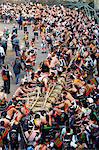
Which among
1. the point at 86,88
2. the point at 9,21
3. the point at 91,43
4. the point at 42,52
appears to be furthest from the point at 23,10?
the point at 86,88

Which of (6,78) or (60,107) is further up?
(6,78)

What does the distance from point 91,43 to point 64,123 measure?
1422cm

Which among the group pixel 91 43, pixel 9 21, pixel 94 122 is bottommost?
pixel 94 122

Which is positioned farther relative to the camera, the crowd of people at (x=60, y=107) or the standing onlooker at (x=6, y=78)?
the standing onlooker at (x=6, y=78)

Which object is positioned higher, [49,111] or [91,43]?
[91,43]

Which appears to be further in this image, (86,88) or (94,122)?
(86,88)

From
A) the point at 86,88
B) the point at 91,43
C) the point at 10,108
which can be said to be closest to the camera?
the point at 10,108

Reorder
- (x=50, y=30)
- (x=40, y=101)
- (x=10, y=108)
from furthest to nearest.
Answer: (x=50, y=30) < (x=40, y=101) < (x=10, y=108)

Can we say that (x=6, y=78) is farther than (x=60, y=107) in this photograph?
Yes

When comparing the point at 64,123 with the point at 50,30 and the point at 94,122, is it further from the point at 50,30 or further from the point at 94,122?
the point at 50,30

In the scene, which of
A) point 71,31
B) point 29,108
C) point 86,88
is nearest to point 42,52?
point 71,31

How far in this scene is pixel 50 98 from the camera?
69.5ft

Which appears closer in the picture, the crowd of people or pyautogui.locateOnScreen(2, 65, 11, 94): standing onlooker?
the crowd of people

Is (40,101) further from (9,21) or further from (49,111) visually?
(9,21)
